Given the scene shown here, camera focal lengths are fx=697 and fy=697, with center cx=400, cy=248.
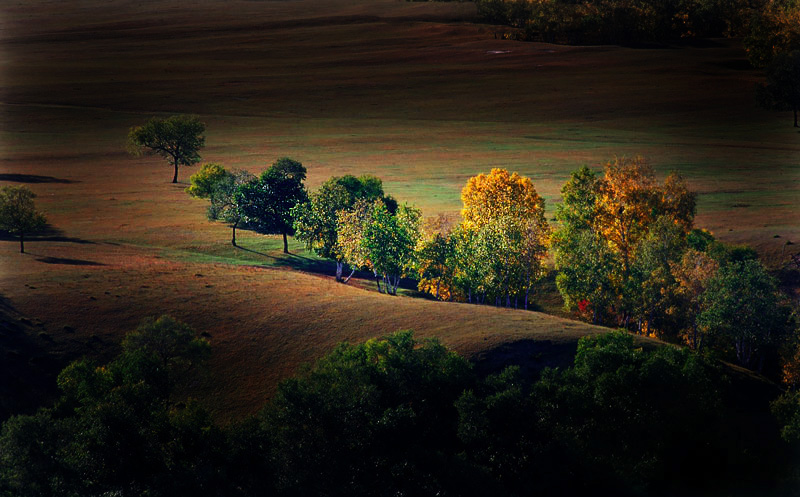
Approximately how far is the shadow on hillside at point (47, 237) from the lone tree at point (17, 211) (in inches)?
285

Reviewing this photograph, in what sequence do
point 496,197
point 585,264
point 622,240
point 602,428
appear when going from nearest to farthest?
1. point 602,428
2. point 585,264
3. point 622,240
4. point 496,197

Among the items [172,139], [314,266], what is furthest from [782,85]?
[172,139]

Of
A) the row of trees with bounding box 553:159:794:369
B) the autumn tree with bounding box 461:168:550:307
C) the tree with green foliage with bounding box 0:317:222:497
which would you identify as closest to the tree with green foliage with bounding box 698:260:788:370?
the row of trees with bounding box 553:159:794:369

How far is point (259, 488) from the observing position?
4691cm

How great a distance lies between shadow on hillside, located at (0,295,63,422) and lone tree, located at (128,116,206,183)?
79.3 meters

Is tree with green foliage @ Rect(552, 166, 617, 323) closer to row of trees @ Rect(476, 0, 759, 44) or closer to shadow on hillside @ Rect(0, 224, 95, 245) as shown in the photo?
row of trees @ Rect(476, 0, 759, 44)

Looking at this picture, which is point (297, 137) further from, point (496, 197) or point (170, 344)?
point (170, 344)

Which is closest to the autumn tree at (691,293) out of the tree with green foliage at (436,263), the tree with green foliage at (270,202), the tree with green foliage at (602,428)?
the tree with green foliage at (602,428)

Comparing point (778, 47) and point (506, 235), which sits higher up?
point (778, 47)

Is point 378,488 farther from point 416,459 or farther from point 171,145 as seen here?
point 171,145

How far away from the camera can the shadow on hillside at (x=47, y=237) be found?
4157 inches

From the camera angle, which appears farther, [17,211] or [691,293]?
[17,211]

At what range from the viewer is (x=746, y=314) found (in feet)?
252

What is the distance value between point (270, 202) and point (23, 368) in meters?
60.6
